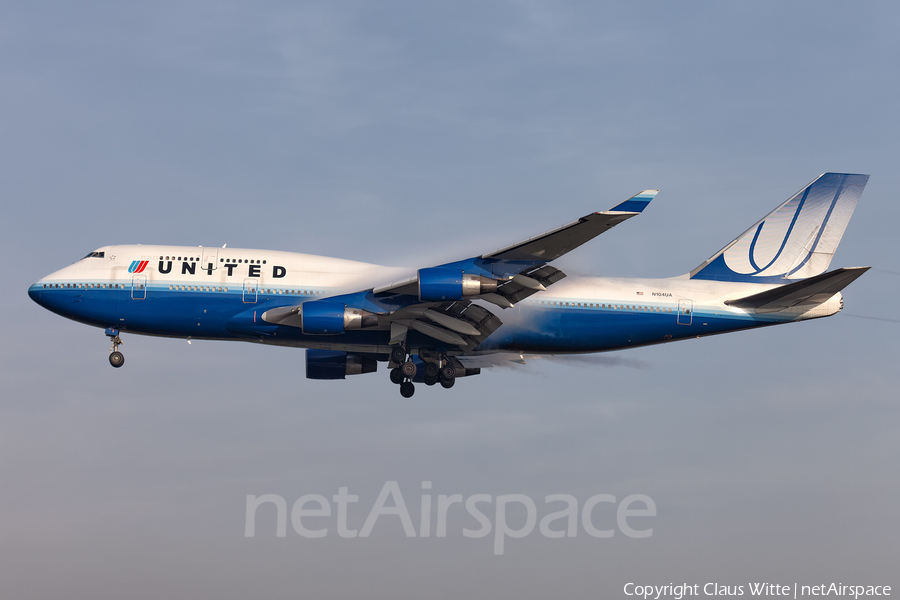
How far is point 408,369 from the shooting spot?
40094 millimetres

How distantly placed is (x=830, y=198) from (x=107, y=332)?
32114 millimetres

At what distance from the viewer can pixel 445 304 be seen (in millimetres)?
37781

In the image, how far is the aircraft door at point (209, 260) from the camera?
39.2 metres

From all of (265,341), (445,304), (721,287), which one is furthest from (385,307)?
(721,287)

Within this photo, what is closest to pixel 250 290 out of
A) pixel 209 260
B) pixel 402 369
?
pixel 209 260

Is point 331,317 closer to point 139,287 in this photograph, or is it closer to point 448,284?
point 448,284

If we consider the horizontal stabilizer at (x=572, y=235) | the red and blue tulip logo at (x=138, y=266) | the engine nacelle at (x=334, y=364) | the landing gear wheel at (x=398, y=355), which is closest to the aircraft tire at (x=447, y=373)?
the landing gear wheel at (x=398, y=355)

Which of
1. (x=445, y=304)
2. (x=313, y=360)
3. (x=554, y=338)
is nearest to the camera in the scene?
(x=445, y=304)

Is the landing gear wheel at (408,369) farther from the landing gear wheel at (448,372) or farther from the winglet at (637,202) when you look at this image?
the winglet at (637,202)

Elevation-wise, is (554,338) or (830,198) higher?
(830,198)

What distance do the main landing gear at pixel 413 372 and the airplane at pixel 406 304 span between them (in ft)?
0.19

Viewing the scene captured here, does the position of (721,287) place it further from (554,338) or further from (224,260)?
(224,260)

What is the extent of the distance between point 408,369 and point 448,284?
596cm

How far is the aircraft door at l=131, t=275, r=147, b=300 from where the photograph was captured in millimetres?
38812
